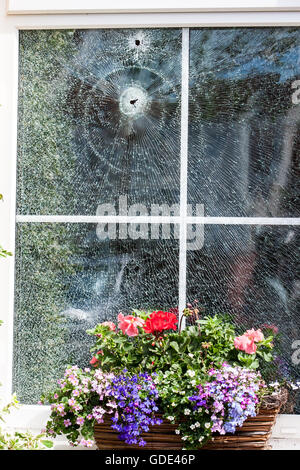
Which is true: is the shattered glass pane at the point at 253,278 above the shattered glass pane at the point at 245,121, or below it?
below

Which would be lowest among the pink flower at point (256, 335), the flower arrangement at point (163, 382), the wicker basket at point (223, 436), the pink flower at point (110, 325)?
the wicker basket at point (223, 436)

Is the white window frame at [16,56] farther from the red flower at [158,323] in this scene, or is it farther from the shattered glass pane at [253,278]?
the red flower at [158,323]

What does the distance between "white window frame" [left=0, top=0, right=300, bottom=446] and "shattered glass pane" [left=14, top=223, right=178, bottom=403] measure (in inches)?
1.5

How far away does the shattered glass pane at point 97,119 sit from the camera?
8.74 feet

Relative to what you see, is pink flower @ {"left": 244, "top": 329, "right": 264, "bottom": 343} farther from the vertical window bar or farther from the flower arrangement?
the vertical window bar

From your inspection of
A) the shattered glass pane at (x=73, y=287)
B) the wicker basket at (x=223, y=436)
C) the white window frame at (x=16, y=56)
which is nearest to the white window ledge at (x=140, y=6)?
the white window frame at (x=16, y=56)

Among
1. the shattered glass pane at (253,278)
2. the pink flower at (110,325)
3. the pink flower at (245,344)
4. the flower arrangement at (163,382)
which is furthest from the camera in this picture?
the shattered glass pane at (253,278)

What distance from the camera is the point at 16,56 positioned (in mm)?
2695

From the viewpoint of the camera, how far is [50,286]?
2.65 metres

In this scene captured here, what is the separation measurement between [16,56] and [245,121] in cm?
81

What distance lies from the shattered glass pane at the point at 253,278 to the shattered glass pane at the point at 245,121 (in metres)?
0.08

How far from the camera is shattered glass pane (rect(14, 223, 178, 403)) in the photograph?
2623 millimetres
